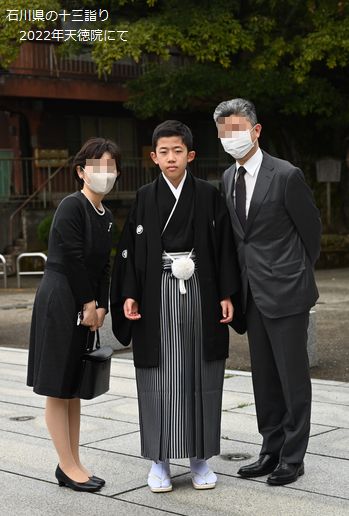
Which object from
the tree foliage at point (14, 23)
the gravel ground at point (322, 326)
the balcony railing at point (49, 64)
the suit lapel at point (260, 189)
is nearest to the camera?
the suit lapel at point (260, 189)

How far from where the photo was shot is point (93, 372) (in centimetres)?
465

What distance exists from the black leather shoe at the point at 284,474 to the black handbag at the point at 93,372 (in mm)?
985

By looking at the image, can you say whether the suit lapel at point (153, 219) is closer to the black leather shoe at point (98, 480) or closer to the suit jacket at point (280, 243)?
the suit jacket at point (280, 243)

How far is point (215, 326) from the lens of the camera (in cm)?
474

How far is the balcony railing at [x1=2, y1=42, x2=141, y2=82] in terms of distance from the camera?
2219 cm

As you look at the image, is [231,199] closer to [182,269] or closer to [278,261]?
[278,261]

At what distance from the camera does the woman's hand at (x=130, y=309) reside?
471cm

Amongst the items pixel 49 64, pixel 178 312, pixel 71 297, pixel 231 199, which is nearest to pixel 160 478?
pixel 178 312

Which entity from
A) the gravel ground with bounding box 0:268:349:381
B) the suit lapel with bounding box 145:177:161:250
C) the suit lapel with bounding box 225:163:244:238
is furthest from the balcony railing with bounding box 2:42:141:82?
the suit lapel with bounding box 145:177:161:250

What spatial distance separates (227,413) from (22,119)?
18878mm

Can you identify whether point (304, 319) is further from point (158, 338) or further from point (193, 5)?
point (193, 5)

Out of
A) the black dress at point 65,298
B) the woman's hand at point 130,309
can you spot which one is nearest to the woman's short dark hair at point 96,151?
the black dress at point 65,298

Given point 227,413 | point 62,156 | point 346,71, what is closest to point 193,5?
point 346,71

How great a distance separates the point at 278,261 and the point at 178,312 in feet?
1.92
